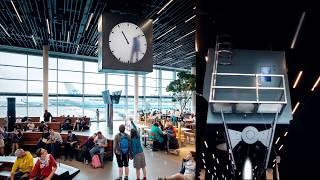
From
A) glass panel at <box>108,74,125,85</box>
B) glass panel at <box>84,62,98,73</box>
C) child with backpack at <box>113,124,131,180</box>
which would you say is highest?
glass panel at <box>84,62,98,73</box>

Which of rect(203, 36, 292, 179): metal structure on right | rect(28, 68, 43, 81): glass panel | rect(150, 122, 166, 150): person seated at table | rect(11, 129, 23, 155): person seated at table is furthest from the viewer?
rect(28, 68, 43, 81): glass panel

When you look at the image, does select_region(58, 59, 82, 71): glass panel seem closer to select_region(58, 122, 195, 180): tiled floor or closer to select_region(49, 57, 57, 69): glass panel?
select_region(49, 57, 57, 69): glass panel

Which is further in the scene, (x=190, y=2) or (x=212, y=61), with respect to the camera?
(x=190, y=2)

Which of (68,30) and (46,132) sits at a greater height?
(68,30)

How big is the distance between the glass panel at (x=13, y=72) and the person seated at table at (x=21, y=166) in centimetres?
1375

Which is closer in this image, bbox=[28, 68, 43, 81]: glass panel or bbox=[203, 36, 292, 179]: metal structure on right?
bbox=[203, 36, 292, 179]: metal structure on right

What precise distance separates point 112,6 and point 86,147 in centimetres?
463

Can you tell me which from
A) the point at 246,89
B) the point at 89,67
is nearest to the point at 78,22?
the point at 246,89

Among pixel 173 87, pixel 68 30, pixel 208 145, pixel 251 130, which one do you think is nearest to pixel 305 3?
pixel 251 130

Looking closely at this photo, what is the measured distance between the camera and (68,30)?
1366 cm

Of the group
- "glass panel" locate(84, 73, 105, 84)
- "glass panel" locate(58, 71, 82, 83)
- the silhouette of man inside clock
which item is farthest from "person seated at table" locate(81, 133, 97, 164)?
"glass panel" locate(84, 73, 105, 84)

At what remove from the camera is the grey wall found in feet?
17.0

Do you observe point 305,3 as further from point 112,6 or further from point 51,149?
point 51,149

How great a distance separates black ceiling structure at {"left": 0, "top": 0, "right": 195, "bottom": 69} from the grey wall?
2.34m
